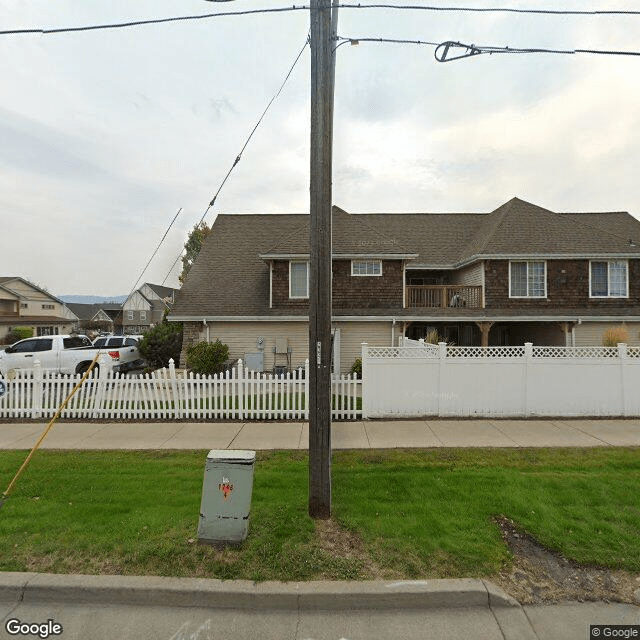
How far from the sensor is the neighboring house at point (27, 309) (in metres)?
44.4

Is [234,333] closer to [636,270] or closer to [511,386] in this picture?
[511,386]

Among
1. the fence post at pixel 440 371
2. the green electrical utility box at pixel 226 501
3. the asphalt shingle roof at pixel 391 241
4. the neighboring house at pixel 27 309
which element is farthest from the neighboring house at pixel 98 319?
the green electrical utility box at pixel 226 501

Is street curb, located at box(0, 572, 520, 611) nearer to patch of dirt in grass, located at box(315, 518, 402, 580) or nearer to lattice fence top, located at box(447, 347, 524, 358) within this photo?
patch of dirt in grass, located at box(315, 518, 402, 580)

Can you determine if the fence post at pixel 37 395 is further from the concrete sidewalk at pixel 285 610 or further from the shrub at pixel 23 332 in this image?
the shrub at pixel 23 332

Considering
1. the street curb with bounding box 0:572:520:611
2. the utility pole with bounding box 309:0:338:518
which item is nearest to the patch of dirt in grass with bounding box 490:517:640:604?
the street curb with bounding box 0:572:520:611

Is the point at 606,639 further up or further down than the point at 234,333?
further down

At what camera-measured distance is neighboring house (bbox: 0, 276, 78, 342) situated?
146 ft

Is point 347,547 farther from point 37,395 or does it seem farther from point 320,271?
point 37,395

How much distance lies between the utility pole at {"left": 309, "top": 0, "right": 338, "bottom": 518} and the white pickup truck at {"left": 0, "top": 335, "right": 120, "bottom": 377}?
11816mm

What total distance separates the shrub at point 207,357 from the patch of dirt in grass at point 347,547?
35.0 ft

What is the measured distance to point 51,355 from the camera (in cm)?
1424

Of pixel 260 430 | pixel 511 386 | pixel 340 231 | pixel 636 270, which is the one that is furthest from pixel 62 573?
pixel 636 270

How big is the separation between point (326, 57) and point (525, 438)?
276 inches

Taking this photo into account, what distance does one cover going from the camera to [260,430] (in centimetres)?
848
